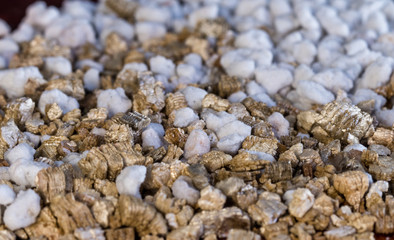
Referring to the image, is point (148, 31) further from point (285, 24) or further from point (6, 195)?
point (6, 195)

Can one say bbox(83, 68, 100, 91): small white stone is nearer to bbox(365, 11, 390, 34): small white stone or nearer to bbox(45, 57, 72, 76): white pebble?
bbox(45, 57, 72, 76): white pebble

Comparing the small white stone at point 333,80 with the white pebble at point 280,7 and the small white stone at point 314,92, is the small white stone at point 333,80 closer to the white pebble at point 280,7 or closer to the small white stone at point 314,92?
the small white stone at point 314,92

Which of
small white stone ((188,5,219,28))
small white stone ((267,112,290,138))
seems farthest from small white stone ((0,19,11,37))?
small white stone ((267,112,290,138))

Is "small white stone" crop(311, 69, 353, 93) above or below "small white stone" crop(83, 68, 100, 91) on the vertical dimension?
above

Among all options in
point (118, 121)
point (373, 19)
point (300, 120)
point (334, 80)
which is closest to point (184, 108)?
point (118, 121)

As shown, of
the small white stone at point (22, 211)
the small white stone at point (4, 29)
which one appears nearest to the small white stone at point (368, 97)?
the small white stone at point (22, 211)

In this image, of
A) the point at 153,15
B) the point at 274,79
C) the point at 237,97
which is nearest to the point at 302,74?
the point at 274,79
